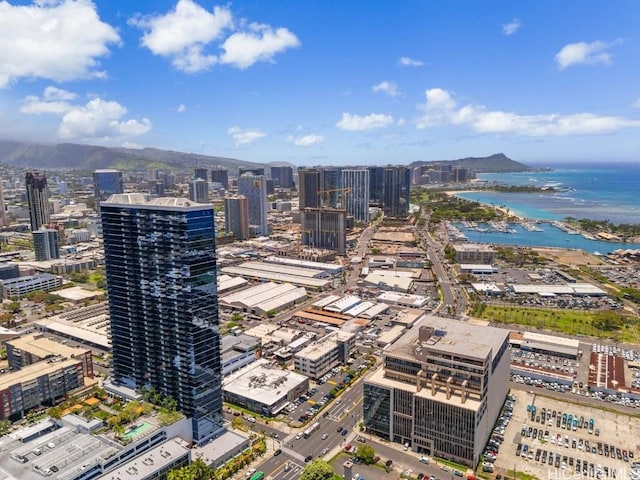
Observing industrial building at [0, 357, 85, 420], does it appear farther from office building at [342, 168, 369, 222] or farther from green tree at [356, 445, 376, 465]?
office building at [342, 168, 369, 222]

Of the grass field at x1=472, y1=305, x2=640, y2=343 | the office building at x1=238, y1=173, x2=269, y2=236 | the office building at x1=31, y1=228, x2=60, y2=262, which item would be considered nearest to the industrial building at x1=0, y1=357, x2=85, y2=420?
the grass field at x1=472, y1=305, x2=640, y2=343

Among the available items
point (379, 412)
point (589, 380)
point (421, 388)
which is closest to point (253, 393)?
point (379, 412)

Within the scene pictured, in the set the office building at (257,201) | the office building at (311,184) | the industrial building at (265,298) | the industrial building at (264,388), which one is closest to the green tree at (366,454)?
the industrial building at (264,388)

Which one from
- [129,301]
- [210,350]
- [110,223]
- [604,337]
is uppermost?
[110,223]

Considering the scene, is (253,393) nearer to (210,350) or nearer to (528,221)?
(210,350)

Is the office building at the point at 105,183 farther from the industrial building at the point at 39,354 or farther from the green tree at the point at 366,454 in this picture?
the green tree at the point at 366,454

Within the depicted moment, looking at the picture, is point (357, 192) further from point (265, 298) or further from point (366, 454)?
point (366, 454)

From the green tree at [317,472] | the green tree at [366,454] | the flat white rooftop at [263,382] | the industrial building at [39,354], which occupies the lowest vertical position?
the green tree at [366,454]
